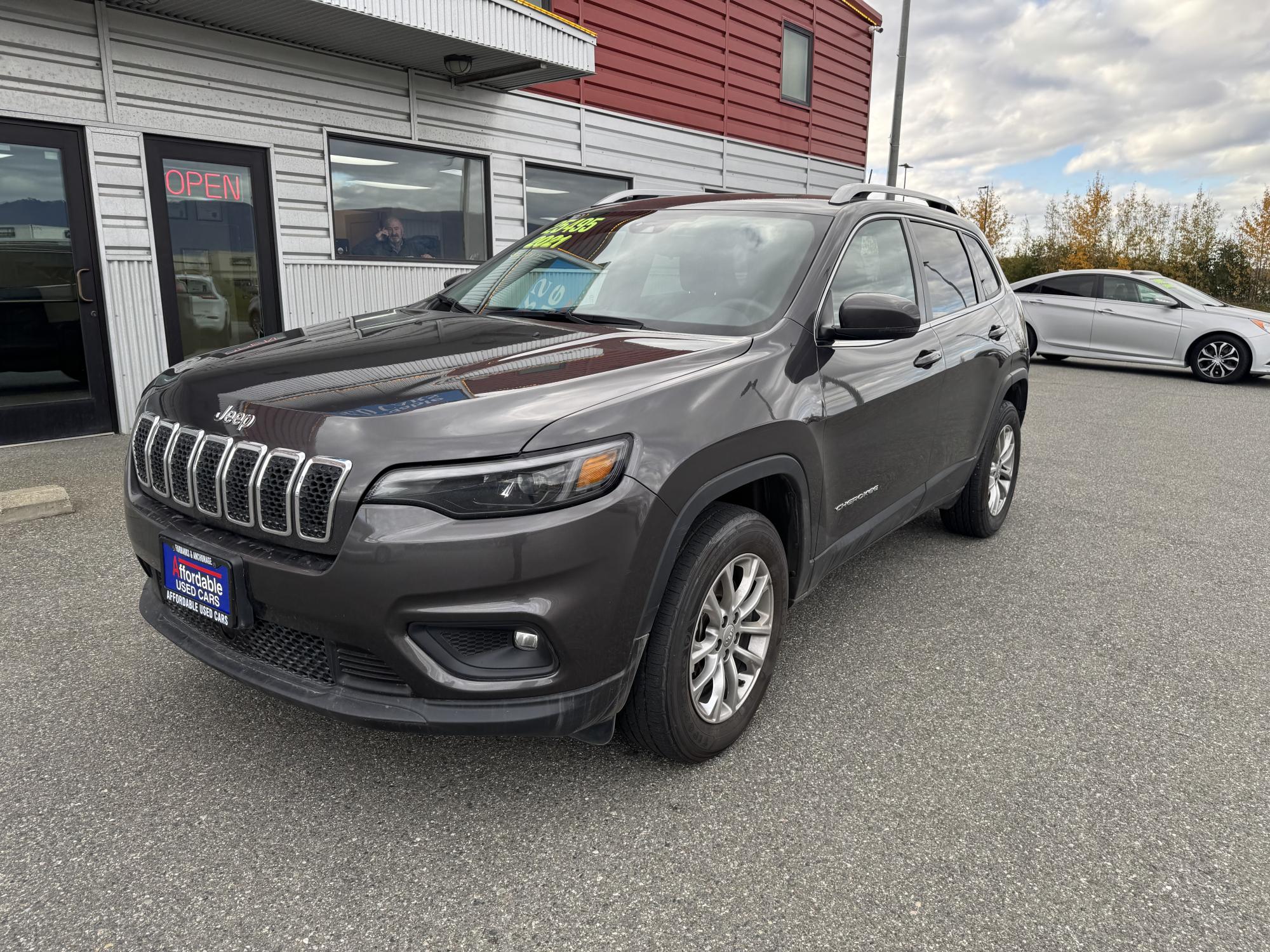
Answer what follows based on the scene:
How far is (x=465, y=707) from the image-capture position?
2.12 m

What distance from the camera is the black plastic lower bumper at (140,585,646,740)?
6.96 ft

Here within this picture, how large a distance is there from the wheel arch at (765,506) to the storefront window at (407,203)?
674 cm

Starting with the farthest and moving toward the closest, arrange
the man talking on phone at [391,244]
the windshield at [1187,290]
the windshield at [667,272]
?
the windshield at [1187,290], the man talking on phone at [391,244], the windshield at [667,272]

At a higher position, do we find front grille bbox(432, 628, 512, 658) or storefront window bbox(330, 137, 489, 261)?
storefront window bbox(330, 137, 489, 261)

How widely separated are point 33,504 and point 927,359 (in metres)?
4.77

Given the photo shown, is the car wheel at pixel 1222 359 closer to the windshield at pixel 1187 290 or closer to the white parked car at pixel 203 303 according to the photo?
the windshield at pixel 1187 290

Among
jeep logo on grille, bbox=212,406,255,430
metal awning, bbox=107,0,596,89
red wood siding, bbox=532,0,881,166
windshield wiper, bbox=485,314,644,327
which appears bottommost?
jeep logo on grille, bbox=212,406,255,430

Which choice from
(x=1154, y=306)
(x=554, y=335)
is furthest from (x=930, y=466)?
(x=1154, y=306)

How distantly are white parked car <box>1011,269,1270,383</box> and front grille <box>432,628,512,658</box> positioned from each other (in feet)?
43.0

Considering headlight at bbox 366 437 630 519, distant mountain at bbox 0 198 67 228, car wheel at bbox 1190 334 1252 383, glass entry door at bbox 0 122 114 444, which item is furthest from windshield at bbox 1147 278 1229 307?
headlight at bbox 366 437 630 519

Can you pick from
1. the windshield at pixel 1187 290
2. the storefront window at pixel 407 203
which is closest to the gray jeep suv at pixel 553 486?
the storefront window at pixel 407 203

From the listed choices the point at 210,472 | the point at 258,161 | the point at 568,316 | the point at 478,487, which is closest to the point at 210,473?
the point at 210,472

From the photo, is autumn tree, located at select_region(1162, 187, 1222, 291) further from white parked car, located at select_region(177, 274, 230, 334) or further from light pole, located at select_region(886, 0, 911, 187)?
white parked car, located at select_region(177, 274, 230, 334)

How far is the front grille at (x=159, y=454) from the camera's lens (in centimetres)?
252
